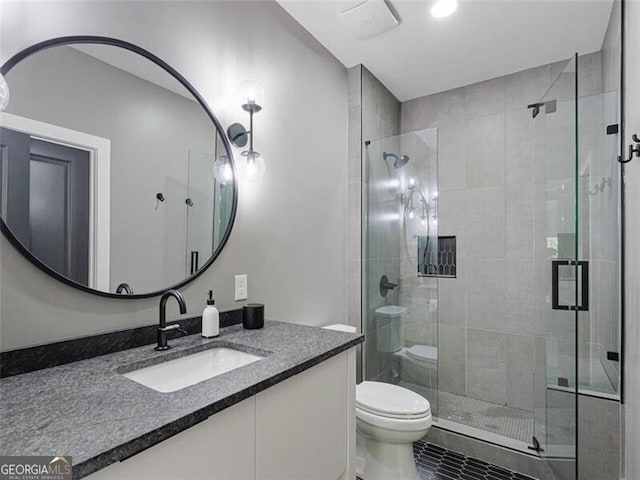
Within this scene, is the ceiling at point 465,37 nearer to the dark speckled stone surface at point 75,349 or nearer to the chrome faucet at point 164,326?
the chrome faucet at point 164,326

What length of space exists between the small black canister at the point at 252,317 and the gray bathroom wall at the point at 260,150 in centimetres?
11

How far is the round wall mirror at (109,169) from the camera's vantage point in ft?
3.20

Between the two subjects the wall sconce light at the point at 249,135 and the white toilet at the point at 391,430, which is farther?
the white toilet at the point at 391,430

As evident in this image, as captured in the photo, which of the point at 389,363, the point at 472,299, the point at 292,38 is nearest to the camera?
the point at 292,38

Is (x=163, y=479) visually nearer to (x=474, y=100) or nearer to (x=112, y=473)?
(x=112, y=473)

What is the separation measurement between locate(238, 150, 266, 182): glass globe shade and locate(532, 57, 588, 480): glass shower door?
4.89ft

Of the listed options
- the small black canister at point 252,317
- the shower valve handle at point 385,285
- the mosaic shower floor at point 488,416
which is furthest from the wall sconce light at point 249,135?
the mosaic shower floor at point 488,416

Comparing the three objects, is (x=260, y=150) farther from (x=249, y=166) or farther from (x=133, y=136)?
(x=133, y=136)

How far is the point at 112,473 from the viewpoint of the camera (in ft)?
2.03

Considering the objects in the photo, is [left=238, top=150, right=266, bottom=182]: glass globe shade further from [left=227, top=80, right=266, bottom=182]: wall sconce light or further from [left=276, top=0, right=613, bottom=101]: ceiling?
[left=276, top=0, right=613, bottom=101]: ceiling

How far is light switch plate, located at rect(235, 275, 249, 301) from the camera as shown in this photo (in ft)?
5.30

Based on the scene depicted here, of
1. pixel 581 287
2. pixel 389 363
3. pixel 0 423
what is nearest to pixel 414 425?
pixel 389 363

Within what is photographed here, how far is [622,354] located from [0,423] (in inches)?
95.6

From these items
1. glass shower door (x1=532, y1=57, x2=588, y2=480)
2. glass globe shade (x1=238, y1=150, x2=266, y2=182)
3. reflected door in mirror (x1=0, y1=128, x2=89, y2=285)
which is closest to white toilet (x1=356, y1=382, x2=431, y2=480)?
glass shower door (x1=532, y1=57, x2=588, y2=480)
